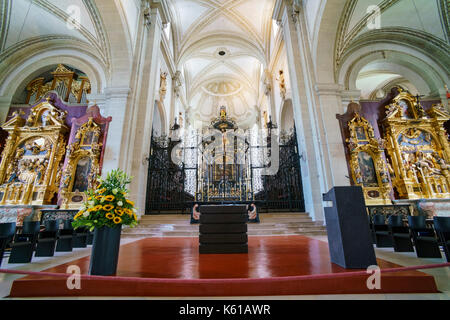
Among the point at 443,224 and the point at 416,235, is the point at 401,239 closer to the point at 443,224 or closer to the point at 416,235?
the point at 416,235

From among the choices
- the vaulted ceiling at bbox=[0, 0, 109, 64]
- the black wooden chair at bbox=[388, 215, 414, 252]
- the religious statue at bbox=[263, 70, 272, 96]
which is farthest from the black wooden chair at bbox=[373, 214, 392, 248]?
the religious statue at bbox=[263, 70, 272, 96]

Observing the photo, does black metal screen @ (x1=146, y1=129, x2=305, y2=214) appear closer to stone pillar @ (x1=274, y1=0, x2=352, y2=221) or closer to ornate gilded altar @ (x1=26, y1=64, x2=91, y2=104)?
stone pillar @ (x1=274, y1=0, x2=352, y2=221)

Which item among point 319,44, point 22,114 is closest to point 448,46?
point 319,44

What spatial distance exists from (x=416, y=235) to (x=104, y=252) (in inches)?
186

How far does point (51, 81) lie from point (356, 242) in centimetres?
1476

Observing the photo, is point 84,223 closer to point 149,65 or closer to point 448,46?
point 149,65

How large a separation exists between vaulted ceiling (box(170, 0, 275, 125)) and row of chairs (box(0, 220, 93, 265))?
1262cm

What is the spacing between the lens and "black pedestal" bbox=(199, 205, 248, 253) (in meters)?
3.19

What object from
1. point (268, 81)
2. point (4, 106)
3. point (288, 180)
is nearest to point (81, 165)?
point (4, 106)

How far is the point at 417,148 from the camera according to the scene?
7930mm

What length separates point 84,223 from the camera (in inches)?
82.7

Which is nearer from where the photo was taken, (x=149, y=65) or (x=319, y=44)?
(x=319, y=44)
